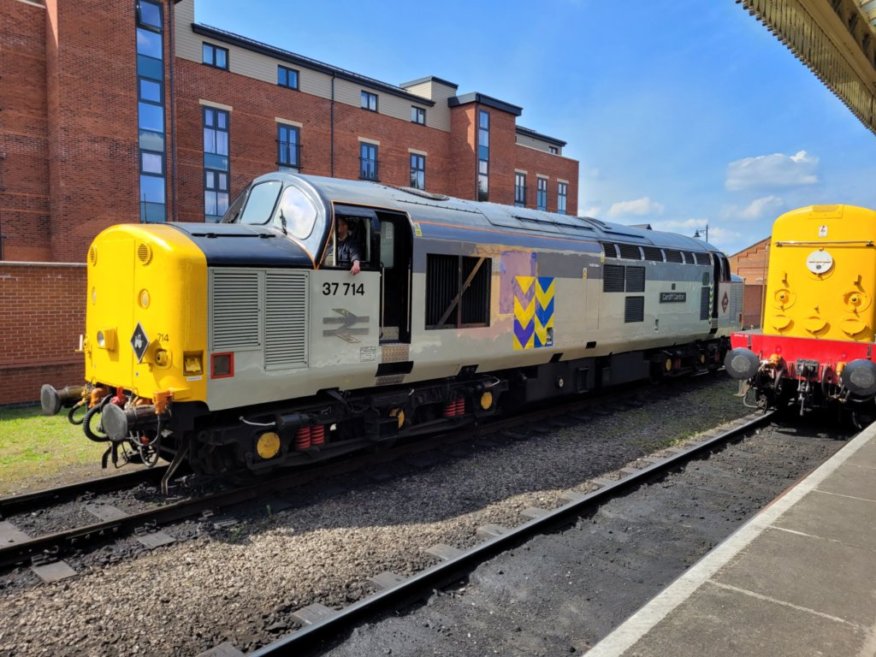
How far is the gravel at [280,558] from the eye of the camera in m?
4.11

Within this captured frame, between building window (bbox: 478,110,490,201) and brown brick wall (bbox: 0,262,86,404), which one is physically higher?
building window (bbox: 478,110,490,201)

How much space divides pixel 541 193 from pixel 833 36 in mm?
40073

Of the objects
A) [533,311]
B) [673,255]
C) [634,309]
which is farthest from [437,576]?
[673,255]

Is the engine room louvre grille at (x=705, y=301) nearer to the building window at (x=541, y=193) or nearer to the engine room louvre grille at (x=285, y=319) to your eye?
the engine room louvre grille at (x=285, y=319)

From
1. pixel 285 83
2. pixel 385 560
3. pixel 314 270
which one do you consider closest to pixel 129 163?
pixel 285 83

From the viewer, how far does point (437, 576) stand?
15.8 ft

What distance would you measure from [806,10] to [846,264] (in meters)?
4.84

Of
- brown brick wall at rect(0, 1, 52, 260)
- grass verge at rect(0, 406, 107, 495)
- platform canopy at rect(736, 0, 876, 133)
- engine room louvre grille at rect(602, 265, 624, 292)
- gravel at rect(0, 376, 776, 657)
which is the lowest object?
gravel at rect(0, 376, 776, 657)

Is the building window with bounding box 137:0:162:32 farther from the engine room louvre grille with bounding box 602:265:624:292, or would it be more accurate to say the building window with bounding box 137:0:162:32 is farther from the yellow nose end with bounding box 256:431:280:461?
the yellow nose end with bounding box 256:431:280:461

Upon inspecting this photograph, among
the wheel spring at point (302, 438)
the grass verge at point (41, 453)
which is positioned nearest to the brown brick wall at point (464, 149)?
the grass verge at point (41, 453)

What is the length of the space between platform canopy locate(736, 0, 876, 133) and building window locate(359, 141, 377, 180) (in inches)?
1120

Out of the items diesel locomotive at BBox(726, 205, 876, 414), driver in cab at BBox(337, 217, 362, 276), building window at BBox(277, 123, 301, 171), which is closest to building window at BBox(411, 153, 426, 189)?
building window at BBox(277, 123, 301, 171)

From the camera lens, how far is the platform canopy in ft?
21.4

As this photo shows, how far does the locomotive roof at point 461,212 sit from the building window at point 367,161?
80.2ft
